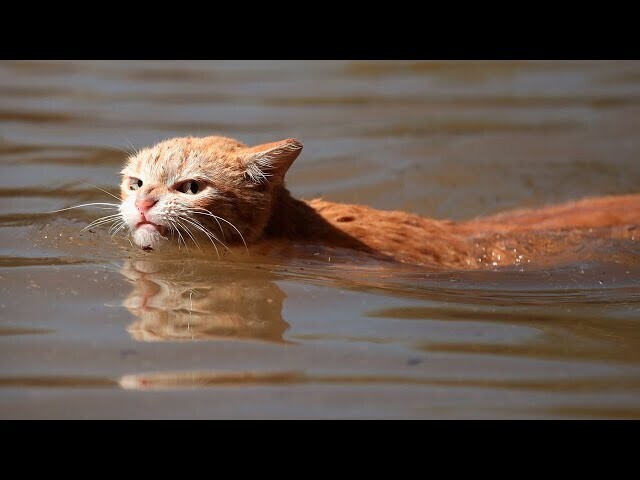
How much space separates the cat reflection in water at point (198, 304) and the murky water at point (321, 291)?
0.06 ft

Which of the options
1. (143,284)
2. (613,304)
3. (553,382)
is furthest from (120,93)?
(553,382)

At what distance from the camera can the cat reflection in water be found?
512 cm

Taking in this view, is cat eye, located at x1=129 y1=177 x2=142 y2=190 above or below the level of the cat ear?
below

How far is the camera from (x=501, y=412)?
4.40 m

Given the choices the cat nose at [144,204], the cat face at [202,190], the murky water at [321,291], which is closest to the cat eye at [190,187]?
the cat face at [202,190]

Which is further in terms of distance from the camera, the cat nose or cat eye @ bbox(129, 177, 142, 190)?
cat eye @ bbox(129, 177, 142, 190)

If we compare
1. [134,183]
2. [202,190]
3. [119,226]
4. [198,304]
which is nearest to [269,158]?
[202,190]

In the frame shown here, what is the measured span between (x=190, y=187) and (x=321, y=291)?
0.98 m

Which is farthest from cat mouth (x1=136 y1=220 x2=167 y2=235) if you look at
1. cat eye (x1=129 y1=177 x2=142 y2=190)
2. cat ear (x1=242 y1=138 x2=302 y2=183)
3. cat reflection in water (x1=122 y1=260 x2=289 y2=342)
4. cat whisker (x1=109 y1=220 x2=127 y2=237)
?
cat ear (x1=242 y1=138 x2=302 y2=183)

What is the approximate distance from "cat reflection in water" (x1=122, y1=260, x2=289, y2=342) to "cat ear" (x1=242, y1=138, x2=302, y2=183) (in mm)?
641

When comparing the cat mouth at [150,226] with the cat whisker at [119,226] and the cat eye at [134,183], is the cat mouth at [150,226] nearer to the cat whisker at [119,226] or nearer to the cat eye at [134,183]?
the cat whisker at [119,226]

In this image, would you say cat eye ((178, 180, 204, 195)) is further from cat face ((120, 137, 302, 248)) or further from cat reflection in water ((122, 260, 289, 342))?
cat reflection in water ((122, 260, 289, 342))

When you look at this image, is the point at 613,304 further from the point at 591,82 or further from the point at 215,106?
the point at 591,82

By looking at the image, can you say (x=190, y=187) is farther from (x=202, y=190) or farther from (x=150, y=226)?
(x=150, y=226)
